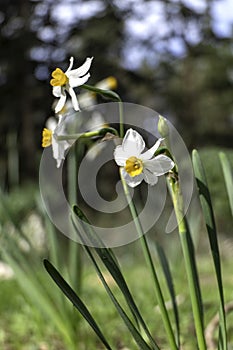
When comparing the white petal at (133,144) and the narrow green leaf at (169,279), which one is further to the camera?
the narrow green leaf at (169,279)

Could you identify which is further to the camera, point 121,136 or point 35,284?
point 35,284

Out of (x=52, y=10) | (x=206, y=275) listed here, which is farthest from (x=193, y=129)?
(x=206, y=275)

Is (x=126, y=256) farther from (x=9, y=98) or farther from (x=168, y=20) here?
(x=168, y=20)

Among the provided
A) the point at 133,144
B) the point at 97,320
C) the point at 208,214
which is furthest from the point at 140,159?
the point at 97,320

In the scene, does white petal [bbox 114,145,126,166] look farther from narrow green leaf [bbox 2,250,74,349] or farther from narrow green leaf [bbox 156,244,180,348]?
narrow green leaf [bbox 2,250,74,349]

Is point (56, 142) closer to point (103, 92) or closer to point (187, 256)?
point (103, 92)

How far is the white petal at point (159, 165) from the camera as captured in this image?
25.9 inches

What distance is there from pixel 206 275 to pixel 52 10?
18.1 ft

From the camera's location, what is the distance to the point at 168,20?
902 centimetres

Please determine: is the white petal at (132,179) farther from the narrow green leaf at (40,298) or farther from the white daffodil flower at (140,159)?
the narrow green leaf at (40,298)

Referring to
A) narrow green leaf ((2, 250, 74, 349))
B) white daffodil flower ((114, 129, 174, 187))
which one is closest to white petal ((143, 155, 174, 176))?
white daffodil flower ((114, 129, 174, 187))

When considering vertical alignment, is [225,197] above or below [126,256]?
above

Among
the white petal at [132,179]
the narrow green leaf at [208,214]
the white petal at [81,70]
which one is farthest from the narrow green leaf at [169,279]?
the white petal at [81,70]

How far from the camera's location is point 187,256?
0.70m
